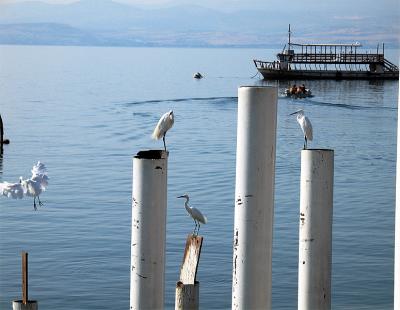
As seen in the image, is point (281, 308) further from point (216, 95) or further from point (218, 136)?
point (216, 95)

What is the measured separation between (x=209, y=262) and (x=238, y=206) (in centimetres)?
881

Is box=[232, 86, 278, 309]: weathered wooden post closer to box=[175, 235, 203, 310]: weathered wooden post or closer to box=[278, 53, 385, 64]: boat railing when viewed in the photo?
box=[175, 235, 203, 310]: weathered wooden post

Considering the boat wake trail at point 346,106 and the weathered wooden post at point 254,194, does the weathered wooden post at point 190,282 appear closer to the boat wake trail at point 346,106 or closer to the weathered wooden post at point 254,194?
the weathered wooden post at point 254,194

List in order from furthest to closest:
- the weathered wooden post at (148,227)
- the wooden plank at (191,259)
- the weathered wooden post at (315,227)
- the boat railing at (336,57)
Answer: the boat railing at (336,57) → the wooden plank at (191,259) → the weathered wooden post at (315,227) → the weathered wooden post at (148,227)

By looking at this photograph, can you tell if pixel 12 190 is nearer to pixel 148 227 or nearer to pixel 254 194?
pixel 148 227

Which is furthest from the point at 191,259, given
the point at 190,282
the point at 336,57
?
the point at 336,57

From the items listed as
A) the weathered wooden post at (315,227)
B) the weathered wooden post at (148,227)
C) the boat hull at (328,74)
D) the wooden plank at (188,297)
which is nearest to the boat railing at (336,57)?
the boat hull at (328,74)

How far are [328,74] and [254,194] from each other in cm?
7033

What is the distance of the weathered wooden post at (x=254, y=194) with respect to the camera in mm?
Answer: 6062

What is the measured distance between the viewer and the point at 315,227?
21.5 feet

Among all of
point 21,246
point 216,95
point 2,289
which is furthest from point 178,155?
point 216,95

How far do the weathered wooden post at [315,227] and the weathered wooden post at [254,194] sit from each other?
449mm

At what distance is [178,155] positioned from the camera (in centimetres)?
2872

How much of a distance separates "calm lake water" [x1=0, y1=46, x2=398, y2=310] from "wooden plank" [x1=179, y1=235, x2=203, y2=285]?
16.8 ft
